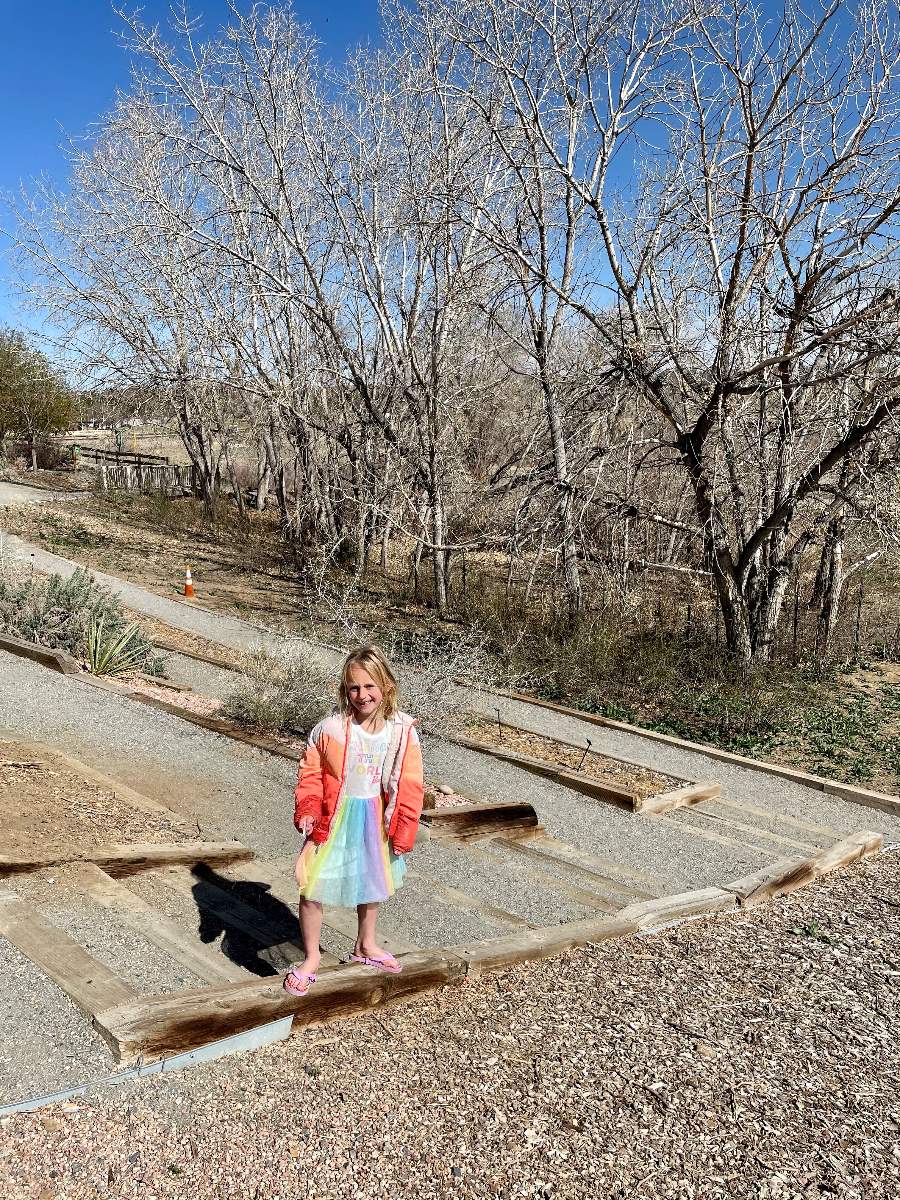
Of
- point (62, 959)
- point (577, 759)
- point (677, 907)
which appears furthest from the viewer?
point (577, 759)

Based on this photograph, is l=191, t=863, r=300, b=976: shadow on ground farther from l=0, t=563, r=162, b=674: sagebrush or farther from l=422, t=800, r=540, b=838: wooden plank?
l=0, t=563, r=162, b=674: sagebrush

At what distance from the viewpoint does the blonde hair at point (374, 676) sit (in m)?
3.87

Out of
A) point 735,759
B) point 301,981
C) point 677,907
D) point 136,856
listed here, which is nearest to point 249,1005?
point 301,981

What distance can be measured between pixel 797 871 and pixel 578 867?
1333 mm

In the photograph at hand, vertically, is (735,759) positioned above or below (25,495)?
below

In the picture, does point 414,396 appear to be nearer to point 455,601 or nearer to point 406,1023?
point 455,601

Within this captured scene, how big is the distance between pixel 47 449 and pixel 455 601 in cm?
2994

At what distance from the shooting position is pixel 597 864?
678 centimetres

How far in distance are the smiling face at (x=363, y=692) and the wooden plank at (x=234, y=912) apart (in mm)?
1289

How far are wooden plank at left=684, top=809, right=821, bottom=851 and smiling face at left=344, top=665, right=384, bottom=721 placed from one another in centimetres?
476

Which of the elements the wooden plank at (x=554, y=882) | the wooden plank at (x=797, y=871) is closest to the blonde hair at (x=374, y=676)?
the wooden plank at (x=554, y=882)

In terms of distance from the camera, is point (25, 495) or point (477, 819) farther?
point (25, 495)

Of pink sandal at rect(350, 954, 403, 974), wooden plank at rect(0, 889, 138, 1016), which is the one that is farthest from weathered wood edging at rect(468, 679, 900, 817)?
wooden plank at rect(0, 889, 138, 1016)

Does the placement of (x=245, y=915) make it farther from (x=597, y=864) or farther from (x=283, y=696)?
(x=283, y=696)
